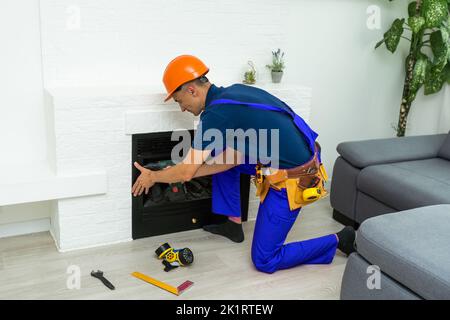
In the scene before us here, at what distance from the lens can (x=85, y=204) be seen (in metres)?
2.95

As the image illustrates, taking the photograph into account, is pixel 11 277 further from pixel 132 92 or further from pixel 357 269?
pixel 357 269

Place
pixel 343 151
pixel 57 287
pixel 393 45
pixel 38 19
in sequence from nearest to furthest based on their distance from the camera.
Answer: pixel 57 287 < pixel 38 19 < pixel 343 151 < pixel 393 45

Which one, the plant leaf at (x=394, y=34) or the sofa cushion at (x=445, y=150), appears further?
the plant leaf at (x=394, y=34)

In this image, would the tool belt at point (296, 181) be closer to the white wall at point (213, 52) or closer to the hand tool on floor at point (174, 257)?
the hand tool on floor at point (174, 257)

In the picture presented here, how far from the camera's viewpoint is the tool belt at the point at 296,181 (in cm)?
266

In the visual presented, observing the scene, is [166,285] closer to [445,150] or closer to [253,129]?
[253,129]

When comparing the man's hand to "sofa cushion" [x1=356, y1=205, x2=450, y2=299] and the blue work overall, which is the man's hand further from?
"sofa cushion" [x1=356, y1=205, x2=450, y2=299]

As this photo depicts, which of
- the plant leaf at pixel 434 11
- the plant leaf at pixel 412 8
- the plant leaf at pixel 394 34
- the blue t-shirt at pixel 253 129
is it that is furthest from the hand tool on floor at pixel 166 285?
the plant leaf at pixel 412 8

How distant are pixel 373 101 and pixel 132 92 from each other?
2.22 m

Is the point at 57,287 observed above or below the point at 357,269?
below

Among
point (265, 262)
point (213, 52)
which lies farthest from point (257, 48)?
point (265, 262)

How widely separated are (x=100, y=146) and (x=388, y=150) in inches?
75.3

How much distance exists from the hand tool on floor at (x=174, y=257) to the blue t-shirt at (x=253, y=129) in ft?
2.02

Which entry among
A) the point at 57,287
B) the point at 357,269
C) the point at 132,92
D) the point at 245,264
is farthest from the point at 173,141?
the point at 357,269
